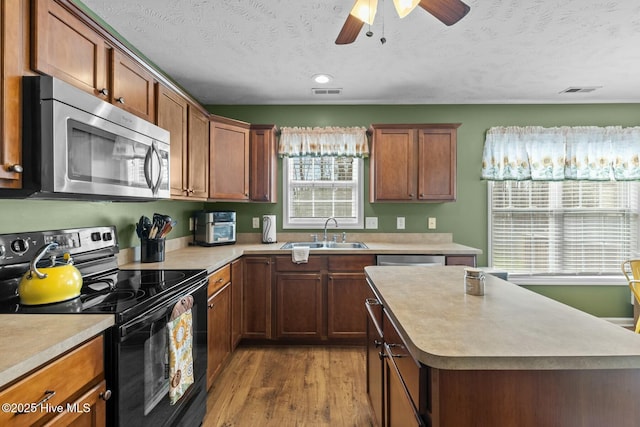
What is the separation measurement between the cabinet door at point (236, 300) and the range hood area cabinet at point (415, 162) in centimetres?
157

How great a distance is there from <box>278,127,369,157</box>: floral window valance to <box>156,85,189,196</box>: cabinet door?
1.20 metres

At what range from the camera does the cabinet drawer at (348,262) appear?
298 centimetres

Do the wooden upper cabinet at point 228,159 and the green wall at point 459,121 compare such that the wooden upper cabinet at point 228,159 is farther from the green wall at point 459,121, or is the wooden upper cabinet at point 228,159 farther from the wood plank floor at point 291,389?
the wood plank floor at point 291,389

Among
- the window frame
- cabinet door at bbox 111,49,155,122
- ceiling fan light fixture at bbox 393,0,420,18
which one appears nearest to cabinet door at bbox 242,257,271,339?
cabinet door at bbox 111,49,155,122

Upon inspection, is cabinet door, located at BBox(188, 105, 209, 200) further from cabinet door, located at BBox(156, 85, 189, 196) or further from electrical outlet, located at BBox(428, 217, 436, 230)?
electrical outlet, located at BBox(428, 217, 436, 230)

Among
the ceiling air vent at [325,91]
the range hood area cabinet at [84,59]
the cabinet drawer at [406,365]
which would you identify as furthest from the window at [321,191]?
the cabinet drawer at [406,365]

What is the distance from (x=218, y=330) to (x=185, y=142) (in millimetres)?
1479

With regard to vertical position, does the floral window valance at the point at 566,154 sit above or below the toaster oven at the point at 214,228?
above

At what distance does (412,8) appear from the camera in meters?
1.43

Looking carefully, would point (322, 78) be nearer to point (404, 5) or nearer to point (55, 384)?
point (404, 5)

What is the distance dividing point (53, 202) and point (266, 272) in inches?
66.3

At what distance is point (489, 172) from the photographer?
355 centimetres

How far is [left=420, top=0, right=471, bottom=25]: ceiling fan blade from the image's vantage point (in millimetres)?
1420

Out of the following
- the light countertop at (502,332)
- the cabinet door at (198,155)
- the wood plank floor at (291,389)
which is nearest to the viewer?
the light countertop at (502,332)
